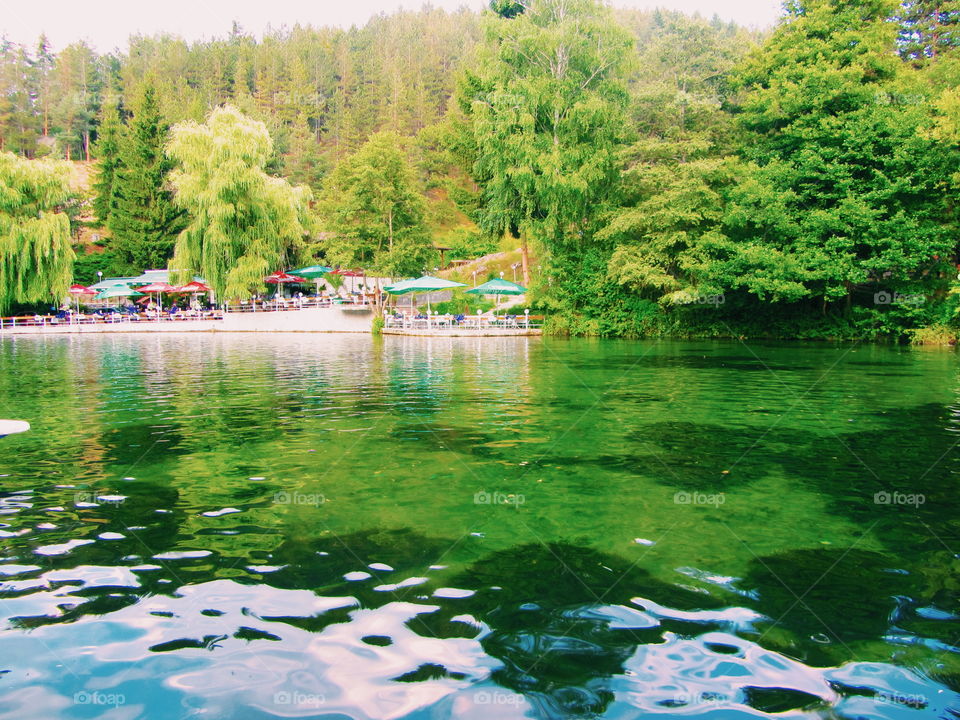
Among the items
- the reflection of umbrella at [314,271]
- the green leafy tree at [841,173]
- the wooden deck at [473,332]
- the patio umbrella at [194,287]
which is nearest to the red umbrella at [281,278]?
the reflection of umbrella at [314,271]

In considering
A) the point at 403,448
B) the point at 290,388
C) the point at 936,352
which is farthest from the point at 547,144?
the point at 403,448

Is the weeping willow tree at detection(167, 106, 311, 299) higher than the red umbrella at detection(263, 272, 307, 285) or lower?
higher

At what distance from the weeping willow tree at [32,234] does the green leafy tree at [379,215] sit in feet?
51.7

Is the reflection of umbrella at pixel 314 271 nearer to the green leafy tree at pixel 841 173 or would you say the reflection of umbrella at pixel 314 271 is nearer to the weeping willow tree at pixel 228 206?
the weeping willow tree at pixel 228 206

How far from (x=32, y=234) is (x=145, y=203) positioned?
22.5 m

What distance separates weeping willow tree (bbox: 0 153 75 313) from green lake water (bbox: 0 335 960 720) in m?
34.5

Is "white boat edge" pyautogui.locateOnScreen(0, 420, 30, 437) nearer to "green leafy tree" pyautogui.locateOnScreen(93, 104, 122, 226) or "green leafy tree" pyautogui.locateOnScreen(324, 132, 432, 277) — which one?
"green leafy tree" pyautogui.locateOnScreen(324, 132, 432, 277)

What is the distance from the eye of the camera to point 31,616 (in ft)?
13.7

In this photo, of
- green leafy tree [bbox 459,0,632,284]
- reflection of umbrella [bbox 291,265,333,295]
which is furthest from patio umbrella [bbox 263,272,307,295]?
green leafy tree [bbox 459,0,632,284]

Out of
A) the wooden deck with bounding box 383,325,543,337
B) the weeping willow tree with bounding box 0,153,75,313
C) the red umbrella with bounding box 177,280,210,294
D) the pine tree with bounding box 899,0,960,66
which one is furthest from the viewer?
the red umbrella with bounding box 177,280,210,294

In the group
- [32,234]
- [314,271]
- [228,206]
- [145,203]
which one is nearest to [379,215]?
[314,271]

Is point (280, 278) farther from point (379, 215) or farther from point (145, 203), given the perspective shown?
point (145, 203)

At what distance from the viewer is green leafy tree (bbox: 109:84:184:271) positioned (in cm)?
5956

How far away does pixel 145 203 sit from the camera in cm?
6056
